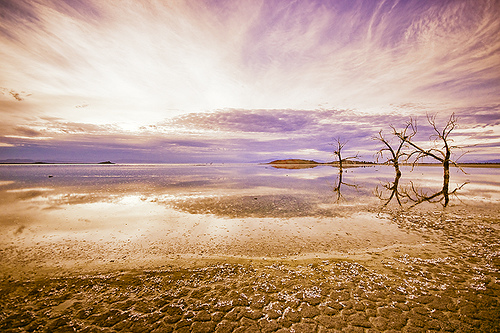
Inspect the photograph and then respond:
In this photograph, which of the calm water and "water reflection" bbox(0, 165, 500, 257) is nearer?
the calm water

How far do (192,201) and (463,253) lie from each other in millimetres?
19333

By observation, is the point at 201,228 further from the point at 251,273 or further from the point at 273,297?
the point at 273,297

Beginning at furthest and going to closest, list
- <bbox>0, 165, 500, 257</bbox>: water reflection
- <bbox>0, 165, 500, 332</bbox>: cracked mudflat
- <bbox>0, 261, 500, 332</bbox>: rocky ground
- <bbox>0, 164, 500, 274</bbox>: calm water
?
<bbox>0, 165, 500, 257</bbox>: water reflection
<bbox>0, 164, 500, 274</bbox>: calm water
<bbox>0, 165, 500, 332</bbox>: cracked mudflat
<bbox>0, 261, 500, 332</bbox>: rocky ground

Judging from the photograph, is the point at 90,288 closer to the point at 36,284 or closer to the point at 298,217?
the point at 36,284

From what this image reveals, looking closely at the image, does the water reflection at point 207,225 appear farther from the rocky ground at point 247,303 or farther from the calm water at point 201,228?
the rocky ground at point 247,303

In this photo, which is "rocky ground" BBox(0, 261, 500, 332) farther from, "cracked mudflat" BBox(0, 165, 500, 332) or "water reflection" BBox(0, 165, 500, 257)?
"water reflection" BBox(0, 165, 500, 257)

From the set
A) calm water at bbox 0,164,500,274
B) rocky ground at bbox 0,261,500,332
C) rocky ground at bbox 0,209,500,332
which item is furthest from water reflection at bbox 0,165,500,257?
rocky ground at bbox 0,261,500,332

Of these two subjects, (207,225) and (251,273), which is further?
(207,225)

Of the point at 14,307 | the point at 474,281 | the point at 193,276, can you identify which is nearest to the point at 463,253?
the point at 474,281

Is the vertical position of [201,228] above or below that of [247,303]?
below

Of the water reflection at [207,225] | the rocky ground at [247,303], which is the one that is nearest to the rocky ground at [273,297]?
the rocky ground at [247,303]

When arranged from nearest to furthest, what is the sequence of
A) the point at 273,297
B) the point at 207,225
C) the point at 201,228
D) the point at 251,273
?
the point at 273,297 < the point at 251,273 < the point at 201,228 < the point at 207,225

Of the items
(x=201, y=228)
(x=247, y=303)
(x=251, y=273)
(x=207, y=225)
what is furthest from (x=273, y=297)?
(x=207, y=225)

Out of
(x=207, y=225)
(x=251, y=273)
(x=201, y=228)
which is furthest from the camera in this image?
(x=207, y=225)
